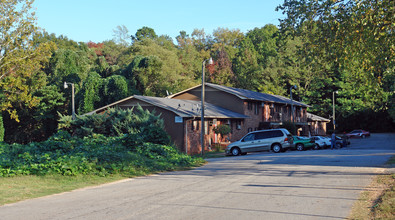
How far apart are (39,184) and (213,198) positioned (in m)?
6.41

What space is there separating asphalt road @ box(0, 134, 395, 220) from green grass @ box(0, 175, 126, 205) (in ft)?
1.83

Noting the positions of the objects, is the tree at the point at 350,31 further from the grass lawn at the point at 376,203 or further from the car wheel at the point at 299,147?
the car wheel at the point at 299,147

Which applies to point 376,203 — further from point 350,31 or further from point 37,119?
point 37,119

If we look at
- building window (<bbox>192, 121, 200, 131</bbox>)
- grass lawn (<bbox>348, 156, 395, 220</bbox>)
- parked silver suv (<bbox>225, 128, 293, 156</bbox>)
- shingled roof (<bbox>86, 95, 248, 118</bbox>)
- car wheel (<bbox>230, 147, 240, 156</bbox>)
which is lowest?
grass lawn (<bbox>348, 156, 395, 220</bbox>)

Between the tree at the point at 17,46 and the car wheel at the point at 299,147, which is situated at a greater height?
the tree at the point at 17,46

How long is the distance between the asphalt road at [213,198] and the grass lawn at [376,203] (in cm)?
26

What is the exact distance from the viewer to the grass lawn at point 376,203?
356 inches

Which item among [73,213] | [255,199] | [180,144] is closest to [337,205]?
[255,199]

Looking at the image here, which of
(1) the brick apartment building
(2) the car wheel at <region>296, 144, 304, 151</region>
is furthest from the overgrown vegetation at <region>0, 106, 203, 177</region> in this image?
(2) the car wheel at <region>296, 144, 304, 151</region>

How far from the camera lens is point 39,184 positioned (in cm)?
1451

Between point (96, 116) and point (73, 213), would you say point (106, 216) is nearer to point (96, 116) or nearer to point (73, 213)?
point (73, 213)

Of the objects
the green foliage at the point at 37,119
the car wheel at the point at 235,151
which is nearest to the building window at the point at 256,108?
the car wheel at the point at 235,151

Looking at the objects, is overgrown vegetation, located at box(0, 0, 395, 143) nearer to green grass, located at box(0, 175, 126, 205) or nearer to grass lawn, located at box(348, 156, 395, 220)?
grass lawn, located at box(348, 156, 395, 220)

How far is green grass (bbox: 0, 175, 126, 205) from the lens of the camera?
12.5m
